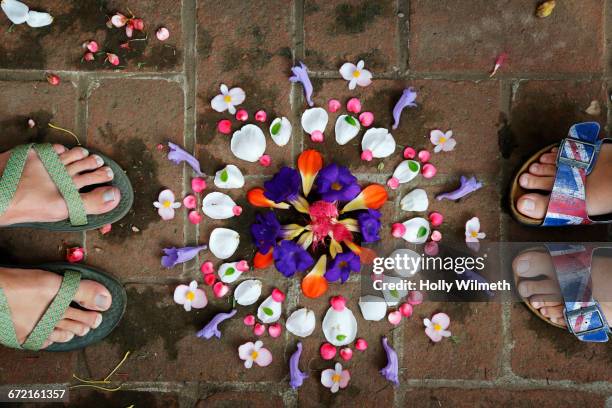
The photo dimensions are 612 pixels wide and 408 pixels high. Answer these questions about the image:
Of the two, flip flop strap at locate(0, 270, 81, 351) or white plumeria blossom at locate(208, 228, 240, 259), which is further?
white plumeria blossom at locate(208, 228, 240, 259)

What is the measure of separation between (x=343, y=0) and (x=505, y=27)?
62 cm

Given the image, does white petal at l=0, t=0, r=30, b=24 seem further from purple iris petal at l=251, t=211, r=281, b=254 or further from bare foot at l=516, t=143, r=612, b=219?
bare foot at l=516, t=143, r=612, b=219

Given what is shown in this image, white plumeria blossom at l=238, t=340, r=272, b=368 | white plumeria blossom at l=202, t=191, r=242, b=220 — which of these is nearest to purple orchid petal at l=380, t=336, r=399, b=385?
white plumeria blossom at l=238, t=340, r=272, b=368

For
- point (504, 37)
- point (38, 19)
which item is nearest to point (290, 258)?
point (504, 37)

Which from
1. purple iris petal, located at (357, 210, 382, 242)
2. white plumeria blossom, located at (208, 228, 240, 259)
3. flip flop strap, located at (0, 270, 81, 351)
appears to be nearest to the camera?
purple iris petal, located at (357, 210, 382, 242)

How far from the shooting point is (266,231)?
6.35ft

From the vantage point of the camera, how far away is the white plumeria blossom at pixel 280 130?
2068 mm

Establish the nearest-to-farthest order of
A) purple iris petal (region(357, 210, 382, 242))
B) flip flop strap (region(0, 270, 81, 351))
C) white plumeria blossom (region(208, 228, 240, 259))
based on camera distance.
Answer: purple iris petal (region(357, 210, 382, 242))
flip flop strap (region(0, 270, 81, 351))
white plumeria blossom (region(208, 228, 240, 259))

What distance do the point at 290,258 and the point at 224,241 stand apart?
297 mm

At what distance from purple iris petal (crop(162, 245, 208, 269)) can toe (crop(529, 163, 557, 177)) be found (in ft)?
4.03

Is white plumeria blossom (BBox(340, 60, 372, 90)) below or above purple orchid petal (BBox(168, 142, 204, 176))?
above

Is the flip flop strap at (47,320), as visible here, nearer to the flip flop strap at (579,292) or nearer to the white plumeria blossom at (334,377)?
the white plumeria blossom at (334,377)

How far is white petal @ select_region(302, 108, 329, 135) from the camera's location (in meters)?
2.08

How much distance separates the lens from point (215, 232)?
207 centimetres
